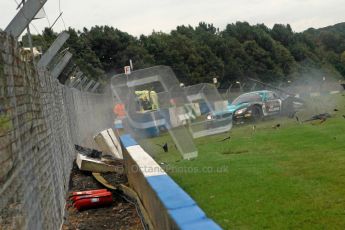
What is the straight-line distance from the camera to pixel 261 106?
20812 mm

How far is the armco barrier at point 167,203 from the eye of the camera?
3.92 metres

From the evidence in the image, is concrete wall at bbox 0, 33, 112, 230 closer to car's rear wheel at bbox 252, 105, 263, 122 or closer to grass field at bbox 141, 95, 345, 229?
grass field at bbox 141, 95, 345, 229

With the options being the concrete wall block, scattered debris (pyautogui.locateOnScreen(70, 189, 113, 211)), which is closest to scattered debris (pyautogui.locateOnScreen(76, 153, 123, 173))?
scattered debris (pyautogui.locateOnScreen(70, 189, 113, 211))

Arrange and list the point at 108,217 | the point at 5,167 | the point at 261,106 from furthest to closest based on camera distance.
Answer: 1. the point at 261,106
2. the point at 108,217
3. the point at 5,167

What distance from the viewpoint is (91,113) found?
22.7 meters

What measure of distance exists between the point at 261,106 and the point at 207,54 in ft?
149

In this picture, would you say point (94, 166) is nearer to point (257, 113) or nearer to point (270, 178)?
point (270, 178)

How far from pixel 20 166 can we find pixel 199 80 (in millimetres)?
57222

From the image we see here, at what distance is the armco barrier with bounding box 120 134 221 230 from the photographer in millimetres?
3916

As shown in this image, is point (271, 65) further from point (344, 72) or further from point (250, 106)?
point (250, 106)

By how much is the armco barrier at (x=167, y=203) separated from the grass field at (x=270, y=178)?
1027 millimetres

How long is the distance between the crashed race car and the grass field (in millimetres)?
5103

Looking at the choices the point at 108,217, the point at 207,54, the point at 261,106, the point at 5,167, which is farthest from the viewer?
the point at 207,54

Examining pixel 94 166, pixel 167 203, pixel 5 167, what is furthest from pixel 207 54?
pixel 5 167
